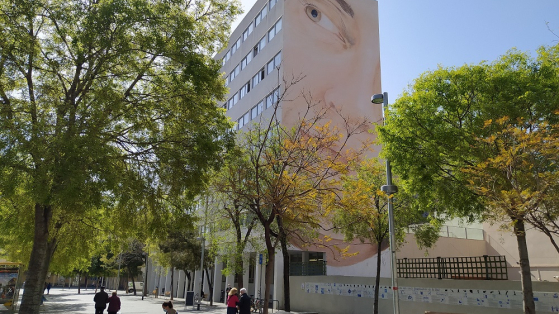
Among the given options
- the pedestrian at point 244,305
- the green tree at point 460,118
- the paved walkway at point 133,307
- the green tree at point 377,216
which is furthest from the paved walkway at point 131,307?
the green tree at point 460,118

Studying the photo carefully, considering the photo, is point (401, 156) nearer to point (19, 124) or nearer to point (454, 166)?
point (454, 166)

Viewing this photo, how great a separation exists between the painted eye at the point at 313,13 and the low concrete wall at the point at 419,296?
2160 centimetres

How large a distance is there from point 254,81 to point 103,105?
2748cm

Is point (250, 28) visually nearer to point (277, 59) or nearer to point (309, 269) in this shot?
point (277, 59)

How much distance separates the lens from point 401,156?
44.5ft

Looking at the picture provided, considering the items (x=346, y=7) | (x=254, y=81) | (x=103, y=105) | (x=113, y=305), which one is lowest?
(x=113, y=305)

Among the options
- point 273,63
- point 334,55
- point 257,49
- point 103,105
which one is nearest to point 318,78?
point 334,55

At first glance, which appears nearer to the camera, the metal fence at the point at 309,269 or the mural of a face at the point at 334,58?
the metal fence at the point at 309,269

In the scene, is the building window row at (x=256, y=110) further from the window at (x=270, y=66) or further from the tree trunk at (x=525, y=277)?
the tree trunk at (x=525, y=277)

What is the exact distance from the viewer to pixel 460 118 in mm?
12938

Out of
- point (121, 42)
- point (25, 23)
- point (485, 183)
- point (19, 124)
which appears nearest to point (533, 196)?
point (485, 183)

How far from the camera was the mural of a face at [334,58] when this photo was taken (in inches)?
1336

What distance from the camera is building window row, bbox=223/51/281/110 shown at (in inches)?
1387

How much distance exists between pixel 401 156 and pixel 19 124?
10.6m
